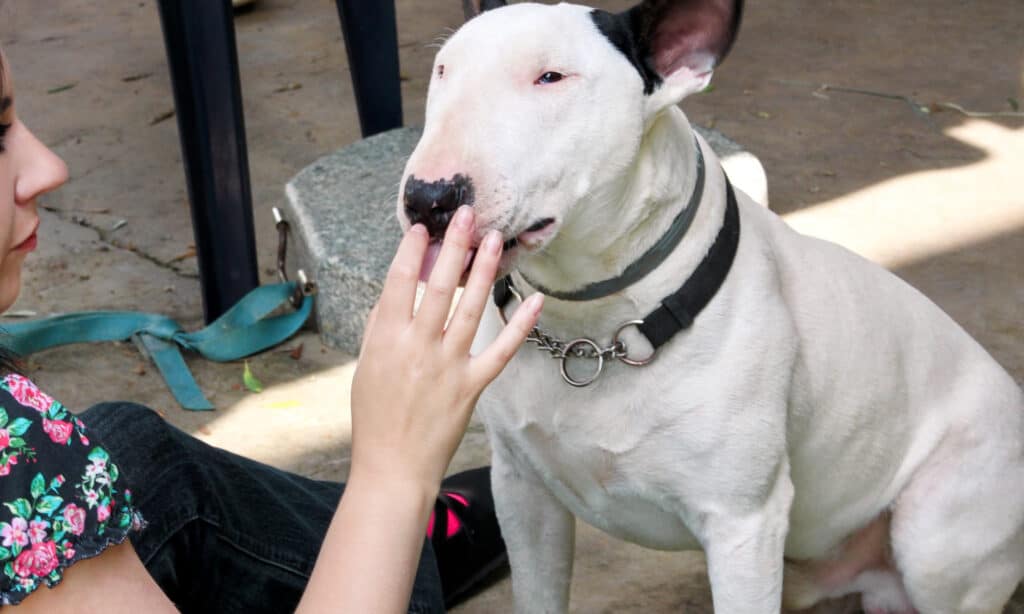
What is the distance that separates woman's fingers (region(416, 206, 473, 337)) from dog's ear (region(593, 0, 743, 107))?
1.05ft

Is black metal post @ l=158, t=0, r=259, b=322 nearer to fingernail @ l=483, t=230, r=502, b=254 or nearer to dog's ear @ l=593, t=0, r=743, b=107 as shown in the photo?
dog's ear @ l=593, t=0, r=743, b=107

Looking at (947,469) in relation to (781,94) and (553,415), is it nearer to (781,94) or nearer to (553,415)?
(553,415)

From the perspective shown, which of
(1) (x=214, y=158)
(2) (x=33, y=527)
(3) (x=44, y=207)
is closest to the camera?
(2) (x=33, y=527)

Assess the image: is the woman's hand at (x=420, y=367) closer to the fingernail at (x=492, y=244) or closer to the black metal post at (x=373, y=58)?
the fingernail at (x=492, y=244)

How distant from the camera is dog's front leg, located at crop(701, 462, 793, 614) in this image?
1.61 metres

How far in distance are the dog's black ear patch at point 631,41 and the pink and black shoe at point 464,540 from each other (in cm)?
99

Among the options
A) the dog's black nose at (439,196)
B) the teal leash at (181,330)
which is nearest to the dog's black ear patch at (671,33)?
the dog's black nose at (439,196)

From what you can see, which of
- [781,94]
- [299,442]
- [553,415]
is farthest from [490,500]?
[781,94]

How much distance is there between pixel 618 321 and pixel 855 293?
1.27 ft

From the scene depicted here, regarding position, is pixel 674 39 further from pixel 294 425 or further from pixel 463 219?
pixel 294 425

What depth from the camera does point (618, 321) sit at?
1.61 meters

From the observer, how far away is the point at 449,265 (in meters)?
1.29

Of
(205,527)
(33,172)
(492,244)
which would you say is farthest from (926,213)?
(33,172)

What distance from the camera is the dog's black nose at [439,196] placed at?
4.28 feet
